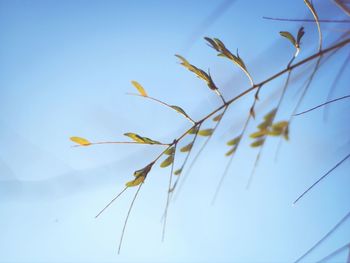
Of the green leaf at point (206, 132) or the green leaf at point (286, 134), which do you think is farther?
the green leaf at point (206, 132)

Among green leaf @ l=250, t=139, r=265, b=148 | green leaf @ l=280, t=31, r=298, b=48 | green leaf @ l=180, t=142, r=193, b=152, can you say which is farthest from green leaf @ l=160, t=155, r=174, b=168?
green leaf @ l=280, t=31, r=298, b=48

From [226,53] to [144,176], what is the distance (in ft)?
0.95

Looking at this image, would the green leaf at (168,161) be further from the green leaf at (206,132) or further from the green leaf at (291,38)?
the green leaf at (291,38)

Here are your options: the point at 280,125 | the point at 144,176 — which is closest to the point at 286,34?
the point at 280,125

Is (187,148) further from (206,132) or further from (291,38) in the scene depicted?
(291,38)

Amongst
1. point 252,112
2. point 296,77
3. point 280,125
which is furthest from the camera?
point 296,77

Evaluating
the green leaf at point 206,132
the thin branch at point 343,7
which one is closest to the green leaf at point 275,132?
the green leaf at point 206,132

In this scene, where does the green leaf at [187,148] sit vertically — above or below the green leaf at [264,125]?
above

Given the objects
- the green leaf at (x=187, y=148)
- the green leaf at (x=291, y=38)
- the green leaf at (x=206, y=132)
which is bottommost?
the green leaf at (x=187, y=148)

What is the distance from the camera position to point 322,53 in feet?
1.53

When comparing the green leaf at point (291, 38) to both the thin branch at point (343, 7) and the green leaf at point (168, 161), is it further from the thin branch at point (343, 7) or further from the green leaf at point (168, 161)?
the green leaf at point (168, 161)

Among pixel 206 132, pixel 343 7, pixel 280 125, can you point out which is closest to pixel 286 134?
pixel 280 125

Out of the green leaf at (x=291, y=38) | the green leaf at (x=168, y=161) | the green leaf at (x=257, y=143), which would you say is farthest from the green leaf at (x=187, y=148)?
the green leaf at (x=291, y=38)

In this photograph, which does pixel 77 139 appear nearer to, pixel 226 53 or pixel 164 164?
pixel 164 164
